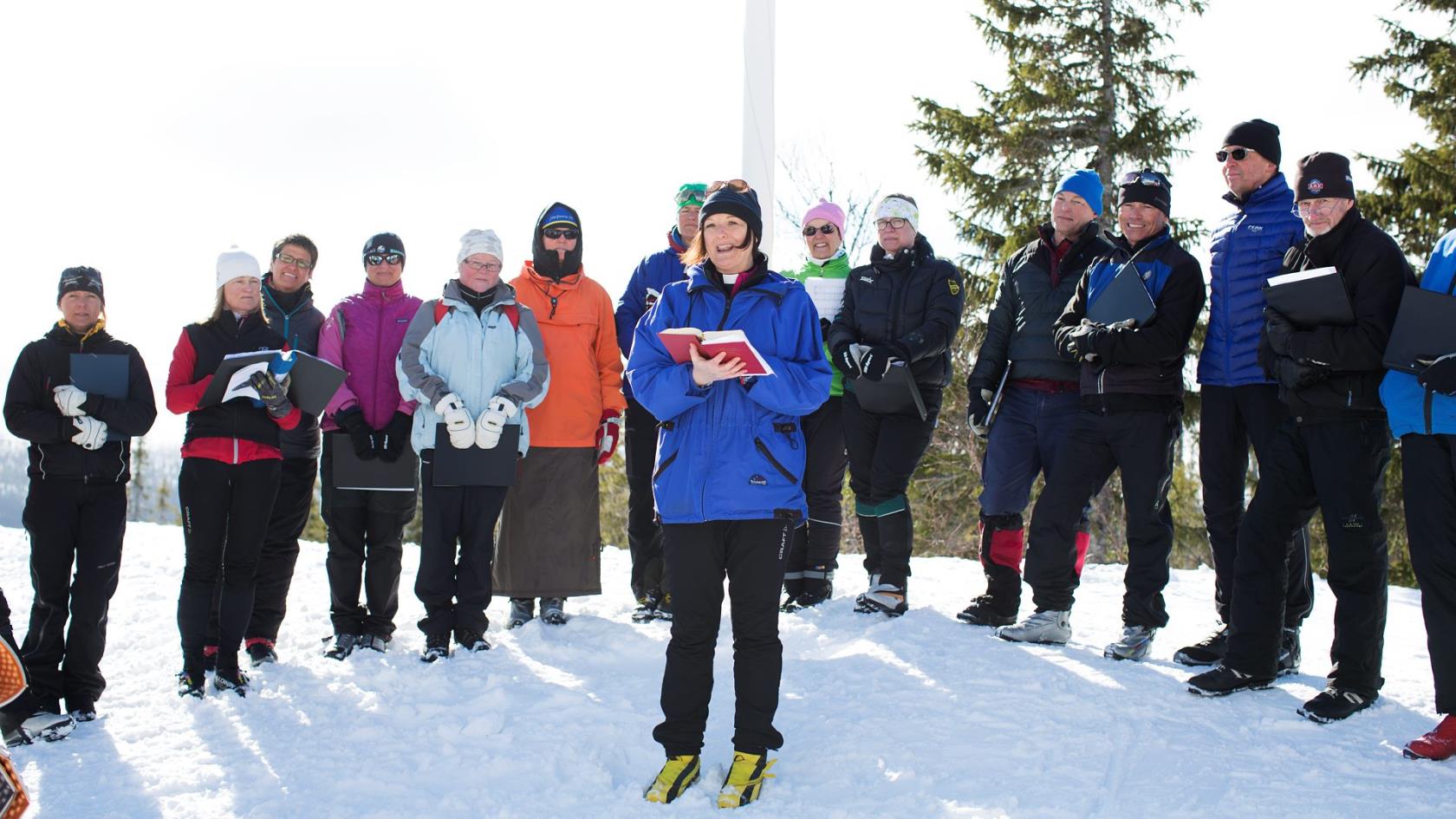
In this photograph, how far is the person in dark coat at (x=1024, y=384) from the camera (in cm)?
566

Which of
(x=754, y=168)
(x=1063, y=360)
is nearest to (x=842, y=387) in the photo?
(x=1063, y=360)

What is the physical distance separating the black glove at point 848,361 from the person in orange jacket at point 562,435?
1.26 meters

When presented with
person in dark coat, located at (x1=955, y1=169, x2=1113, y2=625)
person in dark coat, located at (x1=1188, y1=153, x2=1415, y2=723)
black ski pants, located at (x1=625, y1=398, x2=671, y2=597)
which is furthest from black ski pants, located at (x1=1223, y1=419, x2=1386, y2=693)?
black ski pants, located at (x1=625, y1=398, x2=671, y2=597)

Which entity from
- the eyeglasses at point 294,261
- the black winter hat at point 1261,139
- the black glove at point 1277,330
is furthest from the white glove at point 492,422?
the black winter hat at point 1261,139

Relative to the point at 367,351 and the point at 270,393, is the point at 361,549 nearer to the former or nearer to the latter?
the point at 367,351

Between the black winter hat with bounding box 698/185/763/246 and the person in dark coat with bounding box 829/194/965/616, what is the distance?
2.00 meters

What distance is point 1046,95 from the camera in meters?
17.1

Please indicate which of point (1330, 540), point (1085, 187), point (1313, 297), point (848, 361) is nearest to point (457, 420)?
point (848, 361)

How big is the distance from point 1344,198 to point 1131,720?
230cm

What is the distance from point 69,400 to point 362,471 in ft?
4.63

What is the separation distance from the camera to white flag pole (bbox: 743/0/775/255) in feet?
27.0

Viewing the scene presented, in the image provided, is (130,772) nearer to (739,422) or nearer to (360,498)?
(360,498)

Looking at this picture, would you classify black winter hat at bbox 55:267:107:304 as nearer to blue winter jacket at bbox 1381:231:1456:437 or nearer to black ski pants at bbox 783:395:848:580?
black ski pants at bbox 783:395:848:580

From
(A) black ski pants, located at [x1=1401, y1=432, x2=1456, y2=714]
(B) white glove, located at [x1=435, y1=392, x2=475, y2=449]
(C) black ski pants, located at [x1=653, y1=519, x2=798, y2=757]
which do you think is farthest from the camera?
(B) white glove, located at [x1=435, y1=392, x2=475, y2=449]
